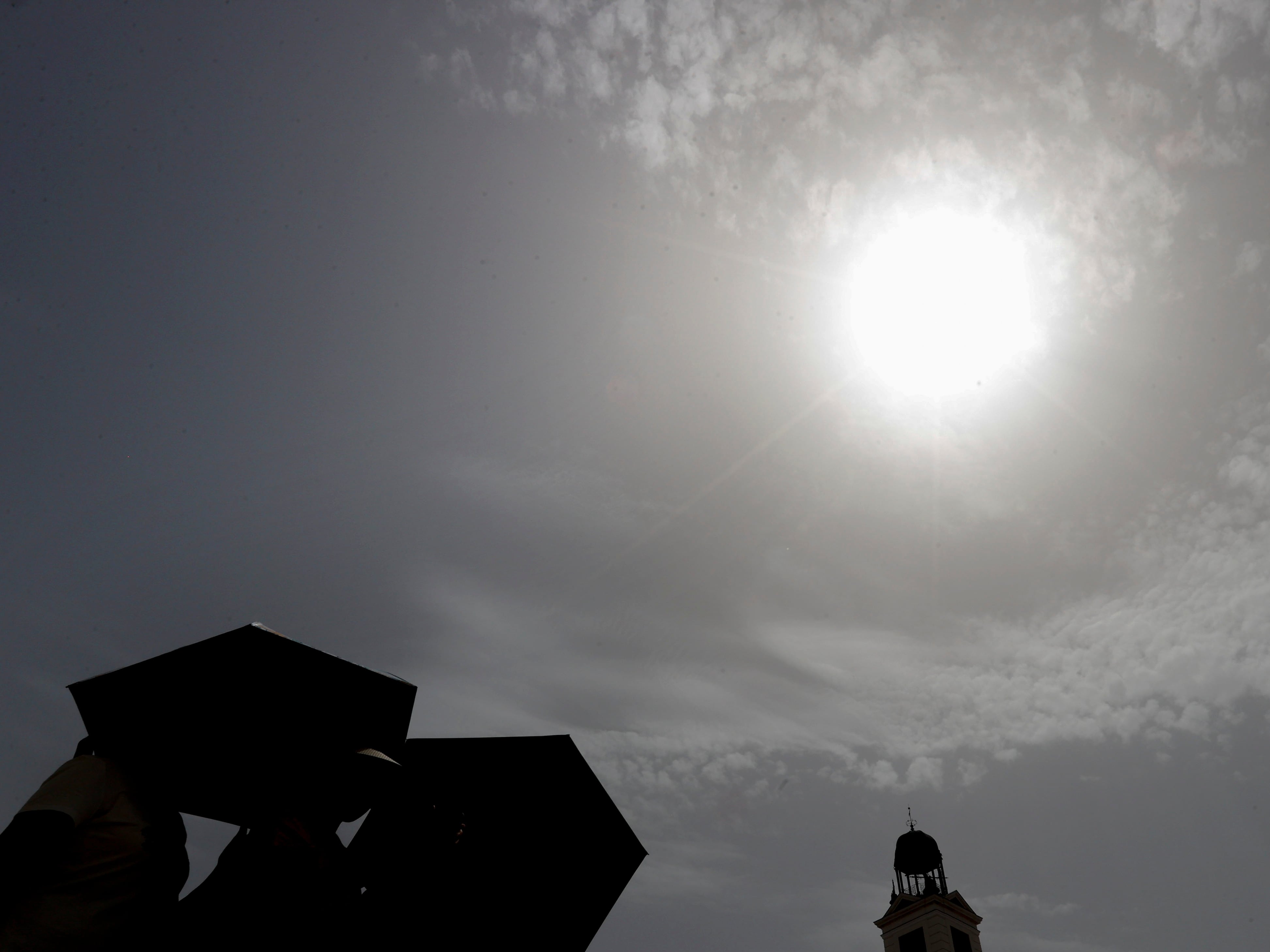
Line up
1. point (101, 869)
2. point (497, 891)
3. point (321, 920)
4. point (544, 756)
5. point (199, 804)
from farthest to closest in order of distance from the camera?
point (544, 756)
point (497, 891)
point (199, 804)
point (321, 920)
point (101, 869)

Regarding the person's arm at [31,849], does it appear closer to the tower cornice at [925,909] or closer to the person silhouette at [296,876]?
the person silhouette at [296,876]

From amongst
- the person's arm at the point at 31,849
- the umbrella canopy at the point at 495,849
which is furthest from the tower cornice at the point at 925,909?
the person's arm at the point at 31,849

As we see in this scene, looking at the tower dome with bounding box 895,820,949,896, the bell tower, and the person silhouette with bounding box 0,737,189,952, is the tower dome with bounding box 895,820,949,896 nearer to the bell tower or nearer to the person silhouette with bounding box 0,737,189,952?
the bell tower

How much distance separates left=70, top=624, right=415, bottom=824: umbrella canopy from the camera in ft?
9.21

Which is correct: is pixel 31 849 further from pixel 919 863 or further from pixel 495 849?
pixel 919 863

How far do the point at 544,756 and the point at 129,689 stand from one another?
76.8 inches

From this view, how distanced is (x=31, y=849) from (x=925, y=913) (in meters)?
38.3

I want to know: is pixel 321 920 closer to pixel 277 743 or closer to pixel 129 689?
pixel 277 743

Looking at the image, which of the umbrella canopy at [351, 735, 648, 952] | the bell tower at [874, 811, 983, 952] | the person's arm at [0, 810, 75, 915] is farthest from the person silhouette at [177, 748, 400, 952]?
the bell tower at [874, 811, 983, 952]

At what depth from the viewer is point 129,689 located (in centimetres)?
282

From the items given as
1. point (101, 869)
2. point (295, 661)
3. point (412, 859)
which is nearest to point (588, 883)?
point (412, 859)

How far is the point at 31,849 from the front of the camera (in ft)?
7.61

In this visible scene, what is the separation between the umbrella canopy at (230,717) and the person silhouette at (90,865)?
0.13m

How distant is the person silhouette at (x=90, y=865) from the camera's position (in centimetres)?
230
